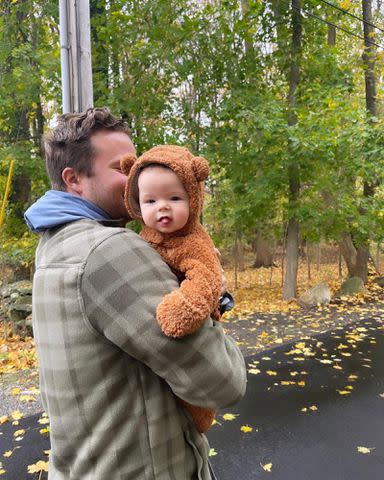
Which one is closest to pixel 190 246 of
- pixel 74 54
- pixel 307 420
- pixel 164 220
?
pixel 164 220

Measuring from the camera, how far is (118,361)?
104cm

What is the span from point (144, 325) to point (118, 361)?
0.14 metres

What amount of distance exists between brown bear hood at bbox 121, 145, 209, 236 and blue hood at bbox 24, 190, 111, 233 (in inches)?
5.4

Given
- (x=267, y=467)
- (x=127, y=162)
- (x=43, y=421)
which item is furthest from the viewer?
(x=43, y=421)

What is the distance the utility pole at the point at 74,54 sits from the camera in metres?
2.68

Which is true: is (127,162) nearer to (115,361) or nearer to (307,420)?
(115,361)

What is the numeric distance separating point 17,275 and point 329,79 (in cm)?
915

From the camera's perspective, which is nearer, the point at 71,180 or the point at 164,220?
the point at 164,220

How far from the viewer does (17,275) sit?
35.7 ft

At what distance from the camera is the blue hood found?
3.87ft

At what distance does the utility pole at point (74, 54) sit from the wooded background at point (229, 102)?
4.40 m

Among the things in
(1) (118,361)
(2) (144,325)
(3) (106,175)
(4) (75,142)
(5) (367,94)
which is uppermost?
(5) (367,94)

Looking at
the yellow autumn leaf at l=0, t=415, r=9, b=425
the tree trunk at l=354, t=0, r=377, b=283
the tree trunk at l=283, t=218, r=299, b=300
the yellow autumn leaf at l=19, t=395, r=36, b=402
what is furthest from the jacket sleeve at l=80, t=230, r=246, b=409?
the tree trunk at l=354, t=0, r=377, b=283

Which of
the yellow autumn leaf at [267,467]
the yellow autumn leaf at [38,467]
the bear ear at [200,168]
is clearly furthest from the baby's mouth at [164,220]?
the yellow autumn leaf at [38,467]
